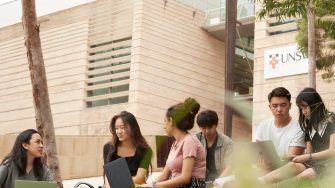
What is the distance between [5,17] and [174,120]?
26.2m

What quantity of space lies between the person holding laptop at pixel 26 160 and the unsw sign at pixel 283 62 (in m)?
13.2

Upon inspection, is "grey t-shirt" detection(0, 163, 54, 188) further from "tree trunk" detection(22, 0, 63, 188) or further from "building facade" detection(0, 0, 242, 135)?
"building facade" detection(0, 0, 242, 135)

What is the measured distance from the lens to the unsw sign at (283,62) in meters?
16.2

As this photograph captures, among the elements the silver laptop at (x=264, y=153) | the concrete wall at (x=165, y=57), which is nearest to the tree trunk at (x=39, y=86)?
the silver laptop at (x=264, y=153)

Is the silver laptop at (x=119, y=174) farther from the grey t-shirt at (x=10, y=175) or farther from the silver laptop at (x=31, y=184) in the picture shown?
the grey t-shirt at (x=10, y=175)

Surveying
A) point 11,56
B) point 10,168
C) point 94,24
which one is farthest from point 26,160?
point 11,56

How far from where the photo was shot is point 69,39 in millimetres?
23016

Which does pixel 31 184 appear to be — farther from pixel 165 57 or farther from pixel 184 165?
pixel 165 57

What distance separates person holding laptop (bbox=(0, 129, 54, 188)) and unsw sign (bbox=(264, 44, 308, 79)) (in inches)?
520

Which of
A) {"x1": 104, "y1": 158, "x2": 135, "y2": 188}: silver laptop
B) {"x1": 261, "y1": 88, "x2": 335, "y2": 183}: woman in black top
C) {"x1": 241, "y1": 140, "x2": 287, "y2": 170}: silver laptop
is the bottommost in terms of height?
{"x1": 104, "y1": 158, "x2": 135, "y2": 188}: silver laptop

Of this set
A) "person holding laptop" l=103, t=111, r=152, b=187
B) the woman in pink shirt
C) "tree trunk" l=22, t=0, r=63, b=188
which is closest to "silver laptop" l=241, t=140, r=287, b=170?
the woman in pink shirt

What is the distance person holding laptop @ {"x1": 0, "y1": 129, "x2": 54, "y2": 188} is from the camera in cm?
352

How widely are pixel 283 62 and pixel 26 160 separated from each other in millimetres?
14283

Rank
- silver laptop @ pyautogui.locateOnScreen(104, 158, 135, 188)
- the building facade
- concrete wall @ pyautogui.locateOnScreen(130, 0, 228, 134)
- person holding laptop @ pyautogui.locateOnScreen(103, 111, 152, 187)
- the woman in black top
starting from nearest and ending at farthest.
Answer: the woman in black top → silver laptop @ pyautogui.locateOnScreen(104, 158, 135, 188) → person holding laptop @ pyautogui.locateOnScreen(103, 111, 152, 187) → concrete wall @ pyautogui.locateOnScreen(130, 0, 228, 134) → the building facade
